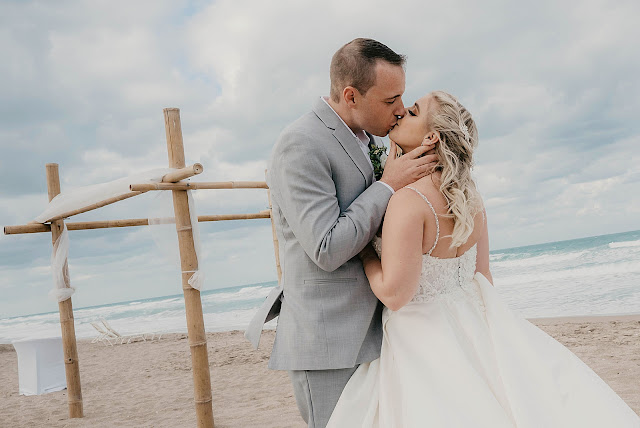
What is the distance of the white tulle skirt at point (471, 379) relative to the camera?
6.54 feet

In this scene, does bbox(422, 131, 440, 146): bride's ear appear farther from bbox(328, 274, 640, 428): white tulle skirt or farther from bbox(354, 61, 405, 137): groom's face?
bbox(328, 274, 640, 428): white tulle skirt

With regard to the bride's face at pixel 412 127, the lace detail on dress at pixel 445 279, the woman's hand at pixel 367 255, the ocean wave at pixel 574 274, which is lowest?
the ocean wave at pixel 574 274

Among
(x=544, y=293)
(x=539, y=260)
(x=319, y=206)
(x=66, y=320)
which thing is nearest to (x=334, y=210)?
(x=319, y=206)

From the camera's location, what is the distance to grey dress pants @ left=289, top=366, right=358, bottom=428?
224 cm

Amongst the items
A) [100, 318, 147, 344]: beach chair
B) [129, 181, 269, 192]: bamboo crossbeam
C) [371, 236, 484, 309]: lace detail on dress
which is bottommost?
[100, 318, 147, 344]: beach chair

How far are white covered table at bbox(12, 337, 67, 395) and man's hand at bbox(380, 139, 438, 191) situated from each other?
7.15 meters

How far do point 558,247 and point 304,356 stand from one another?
107ft

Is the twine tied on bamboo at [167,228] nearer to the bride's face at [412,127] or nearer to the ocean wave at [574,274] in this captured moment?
the bride's face at [412,127]

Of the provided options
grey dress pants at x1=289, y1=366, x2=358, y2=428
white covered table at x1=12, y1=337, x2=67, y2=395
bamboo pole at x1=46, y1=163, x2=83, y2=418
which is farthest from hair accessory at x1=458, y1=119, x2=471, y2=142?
white covered table at x1=12, y1=337, x2=67, y2=395

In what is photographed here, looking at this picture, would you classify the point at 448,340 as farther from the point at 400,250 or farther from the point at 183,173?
the point at 183,173

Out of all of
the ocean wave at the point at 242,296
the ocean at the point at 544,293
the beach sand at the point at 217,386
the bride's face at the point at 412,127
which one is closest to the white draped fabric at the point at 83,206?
the beach sand at the point at 217,386

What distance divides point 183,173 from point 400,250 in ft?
10.4

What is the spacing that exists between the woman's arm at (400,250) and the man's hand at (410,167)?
0.25 feet

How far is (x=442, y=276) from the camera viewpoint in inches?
90.4
